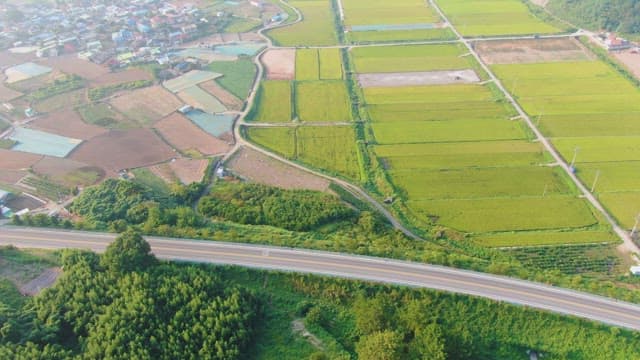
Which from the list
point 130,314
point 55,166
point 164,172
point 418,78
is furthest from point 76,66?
point 130,314

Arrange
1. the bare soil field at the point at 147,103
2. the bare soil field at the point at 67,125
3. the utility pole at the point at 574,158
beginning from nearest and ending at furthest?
the utility pole at the point at 574,158
the bare soil field at the point at 67,125
the bare soil field at the point at 147,103

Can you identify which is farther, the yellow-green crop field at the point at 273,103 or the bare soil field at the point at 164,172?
the yellow-green crop field at the point at 273,103

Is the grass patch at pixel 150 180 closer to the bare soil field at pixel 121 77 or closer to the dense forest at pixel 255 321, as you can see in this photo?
the dense forest at pixel 255 321

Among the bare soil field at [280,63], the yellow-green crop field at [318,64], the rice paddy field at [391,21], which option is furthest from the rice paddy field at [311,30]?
the yellow-green crop field at [318,64]

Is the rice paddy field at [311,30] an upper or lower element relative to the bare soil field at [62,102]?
upper

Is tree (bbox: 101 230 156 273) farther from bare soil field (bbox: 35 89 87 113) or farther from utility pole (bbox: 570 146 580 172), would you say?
utility pole (bbox: 570 146 580 172)

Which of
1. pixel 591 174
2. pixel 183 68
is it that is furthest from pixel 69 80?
pixel 591 174
